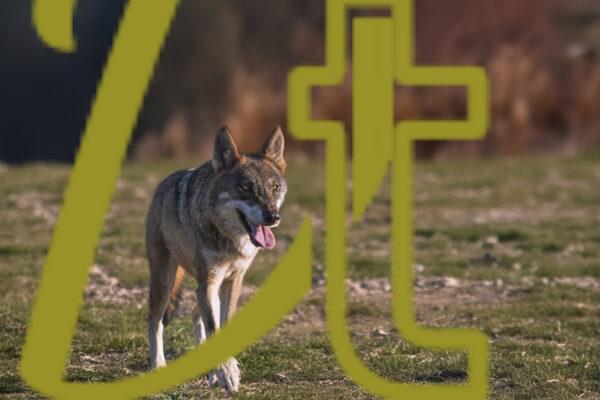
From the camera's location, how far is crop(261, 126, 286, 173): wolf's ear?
7.47 meters

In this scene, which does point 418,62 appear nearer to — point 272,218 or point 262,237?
point 262,237

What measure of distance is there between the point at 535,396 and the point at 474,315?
7.39ft

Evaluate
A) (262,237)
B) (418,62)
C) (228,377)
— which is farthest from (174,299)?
(418,62)

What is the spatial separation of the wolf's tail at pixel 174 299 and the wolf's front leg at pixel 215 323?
0.59 m

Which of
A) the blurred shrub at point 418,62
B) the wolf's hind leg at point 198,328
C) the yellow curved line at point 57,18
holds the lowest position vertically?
the wolf's hind leg at point 198,328

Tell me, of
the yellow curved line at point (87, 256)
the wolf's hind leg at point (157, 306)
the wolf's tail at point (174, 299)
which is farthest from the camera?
the wolf's tail at point (174, 299)

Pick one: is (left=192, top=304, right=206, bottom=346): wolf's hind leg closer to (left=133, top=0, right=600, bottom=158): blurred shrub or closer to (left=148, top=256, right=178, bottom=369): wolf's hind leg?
(left=148, top=256, right=178, bottom=369): wolf's hind leg

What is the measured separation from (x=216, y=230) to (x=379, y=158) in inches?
369

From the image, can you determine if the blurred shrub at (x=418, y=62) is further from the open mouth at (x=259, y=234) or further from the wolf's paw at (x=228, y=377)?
the wolf's paw at (x=228, y=377)

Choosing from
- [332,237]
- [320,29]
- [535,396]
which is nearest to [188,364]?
[535,396]

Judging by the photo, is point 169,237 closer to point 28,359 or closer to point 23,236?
point 28,359

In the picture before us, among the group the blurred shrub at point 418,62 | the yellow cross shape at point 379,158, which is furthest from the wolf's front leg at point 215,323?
the blurred shrub at point 418,62

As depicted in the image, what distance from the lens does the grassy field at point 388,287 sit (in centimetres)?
780

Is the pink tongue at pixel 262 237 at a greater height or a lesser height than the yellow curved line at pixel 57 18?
lesser
